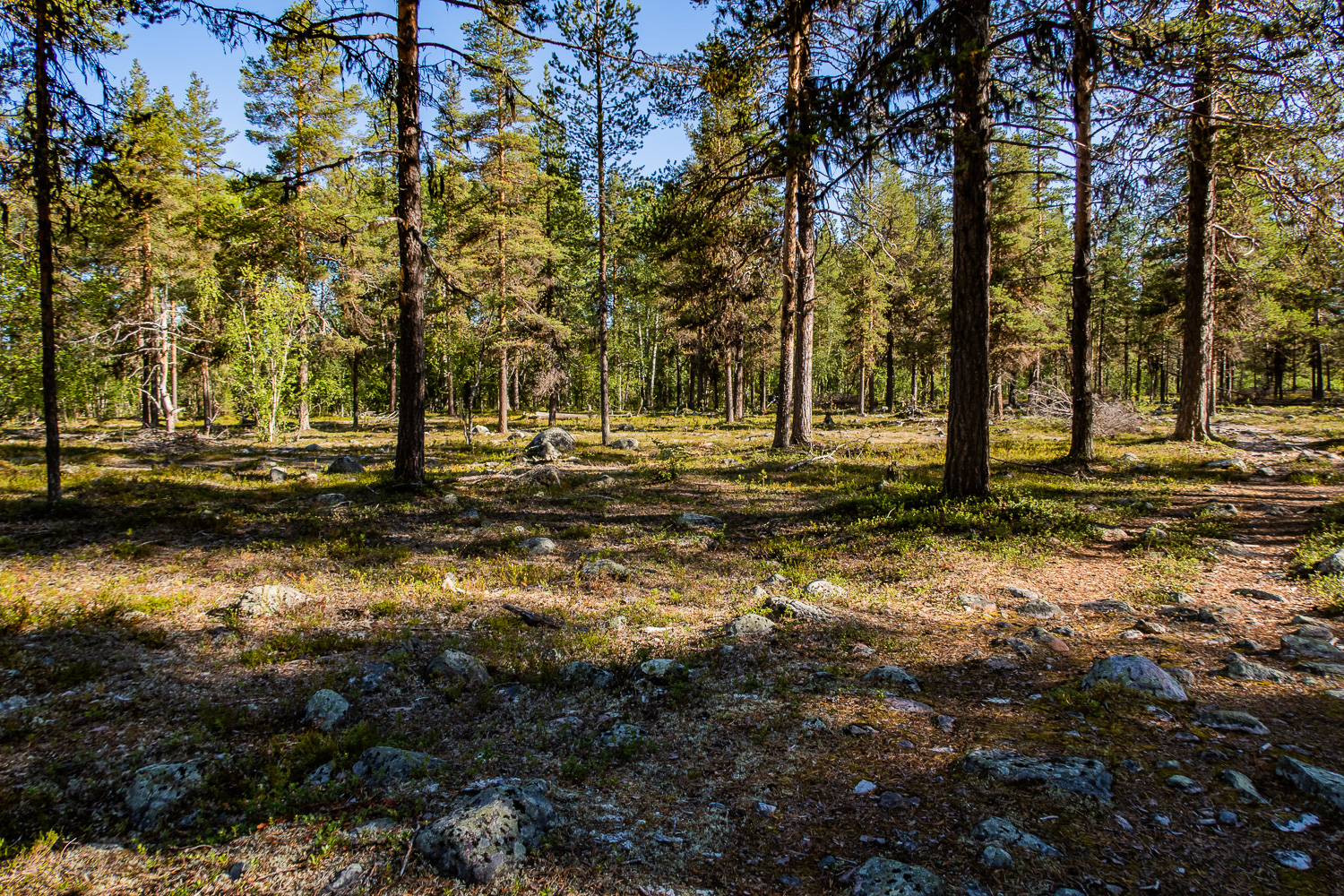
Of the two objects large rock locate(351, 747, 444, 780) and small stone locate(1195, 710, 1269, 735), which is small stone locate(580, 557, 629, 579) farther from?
small stone locate(1195, 710, 1269, 735)

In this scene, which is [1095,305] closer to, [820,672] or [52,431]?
[820,672]

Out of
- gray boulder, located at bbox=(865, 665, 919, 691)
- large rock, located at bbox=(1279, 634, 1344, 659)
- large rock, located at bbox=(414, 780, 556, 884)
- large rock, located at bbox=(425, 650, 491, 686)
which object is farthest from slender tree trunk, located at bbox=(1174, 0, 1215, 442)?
large rock, located at bbox=(414, 780, 556, 884)

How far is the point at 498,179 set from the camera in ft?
79.6

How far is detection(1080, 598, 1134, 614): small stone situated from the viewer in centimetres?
533

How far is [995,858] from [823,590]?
4.00 m

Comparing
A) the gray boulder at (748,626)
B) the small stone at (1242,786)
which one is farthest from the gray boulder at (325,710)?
the small stone at (1242,786)

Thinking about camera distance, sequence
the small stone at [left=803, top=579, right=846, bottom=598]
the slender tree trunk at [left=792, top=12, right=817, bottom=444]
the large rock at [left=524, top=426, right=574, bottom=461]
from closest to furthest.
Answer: the small stone at [left=803, top=579, right=846, bottom=598], the slender tree trunk at [left=792, top=12, right=817, bottom=444], the large rock at [left=524, top=426, right=574, bottom=461]

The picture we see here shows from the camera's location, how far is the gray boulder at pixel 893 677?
4.12 m

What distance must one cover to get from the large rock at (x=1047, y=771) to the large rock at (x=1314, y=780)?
752 millimetres

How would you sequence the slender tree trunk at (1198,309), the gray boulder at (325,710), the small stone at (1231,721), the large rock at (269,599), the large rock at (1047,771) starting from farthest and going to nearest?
the slender tree trunk at (1198,309), the large rock at (269,599), the gray boulder at (325,710), the small stone at (1231,721), the large rock at (1047,771)

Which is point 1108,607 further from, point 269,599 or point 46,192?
point 46,192

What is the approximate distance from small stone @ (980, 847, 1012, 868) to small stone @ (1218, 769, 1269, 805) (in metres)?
1.27

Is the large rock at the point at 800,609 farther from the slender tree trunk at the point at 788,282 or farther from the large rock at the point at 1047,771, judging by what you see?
the slender tree trunk at the point at 788,282

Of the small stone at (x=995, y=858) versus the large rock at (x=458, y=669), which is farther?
the large rock at (x=458, y=669)
